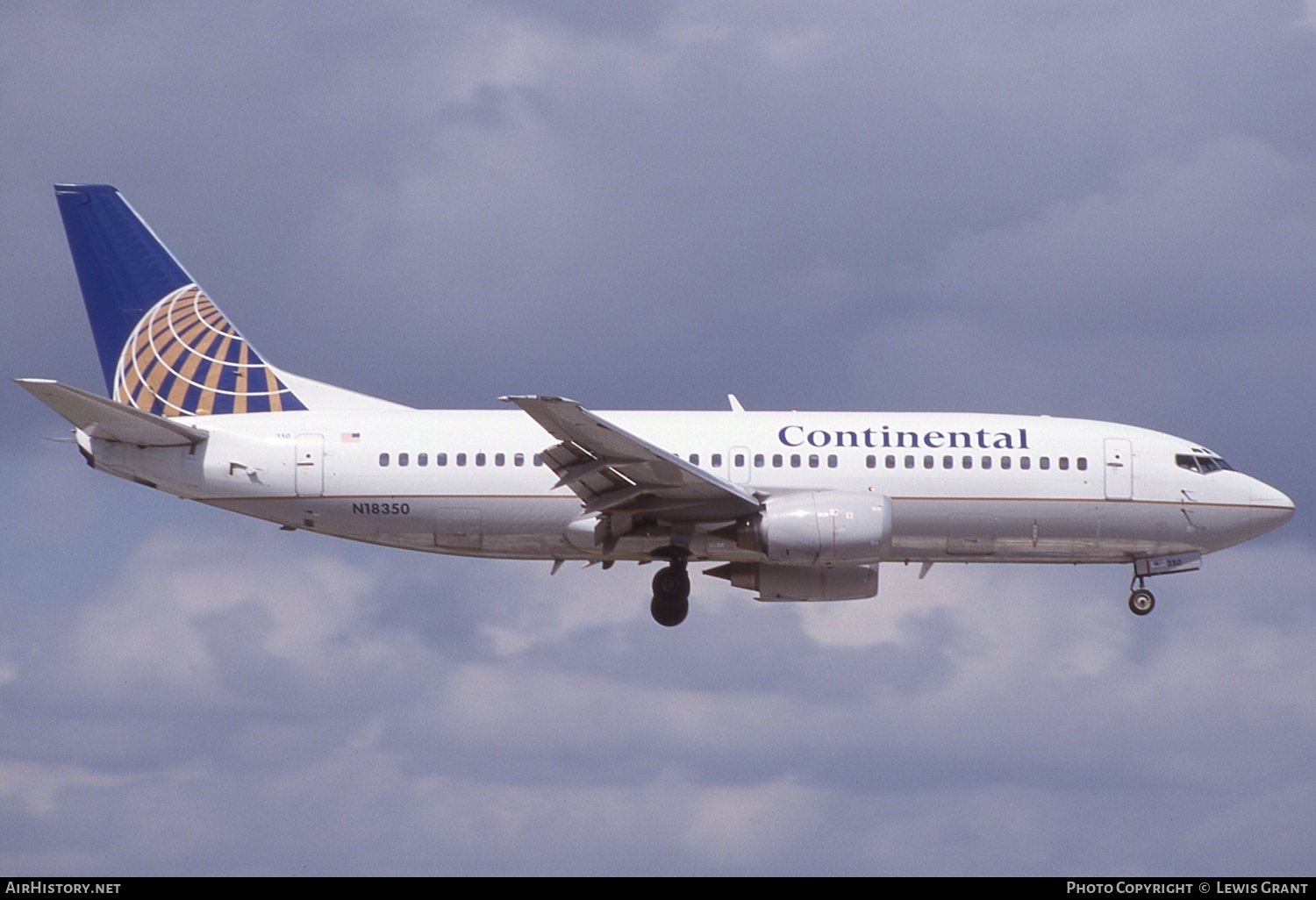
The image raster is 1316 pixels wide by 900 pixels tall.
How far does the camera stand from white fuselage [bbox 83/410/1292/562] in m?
35.1

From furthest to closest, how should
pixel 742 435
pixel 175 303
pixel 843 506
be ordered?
pixel 175 303 < pixel 742 435 < pixel 843 506

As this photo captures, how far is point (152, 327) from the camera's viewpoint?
127 feet

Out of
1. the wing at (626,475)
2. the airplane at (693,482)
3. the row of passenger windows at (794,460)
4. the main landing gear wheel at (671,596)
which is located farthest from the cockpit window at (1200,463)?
the main landing gear wheel at (671,596)

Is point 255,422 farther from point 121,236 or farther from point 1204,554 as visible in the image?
point 1204,554

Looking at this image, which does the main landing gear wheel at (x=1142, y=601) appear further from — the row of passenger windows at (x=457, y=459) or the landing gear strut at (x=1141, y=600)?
the row of passenger windows at (x=457, y=459)

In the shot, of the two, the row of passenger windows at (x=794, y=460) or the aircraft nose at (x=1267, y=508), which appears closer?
the row of passenger windows at (x=794, y=460)

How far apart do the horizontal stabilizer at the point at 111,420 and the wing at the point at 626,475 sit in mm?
7675

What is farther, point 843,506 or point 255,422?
point 255,422

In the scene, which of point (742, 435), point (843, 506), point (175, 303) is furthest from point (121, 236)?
point (843, 506)

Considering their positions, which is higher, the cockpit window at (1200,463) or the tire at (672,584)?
the cockpit window at (1200,463)

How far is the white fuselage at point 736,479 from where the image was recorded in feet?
115

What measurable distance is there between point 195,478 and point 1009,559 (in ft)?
57.8

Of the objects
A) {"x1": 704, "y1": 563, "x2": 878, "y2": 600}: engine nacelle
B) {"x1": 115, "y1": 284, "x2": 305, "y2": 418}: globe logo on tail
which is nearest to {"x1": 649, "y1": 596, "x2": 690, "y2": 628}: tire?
{"x1": 704, "y1": 563, "x2": 878, "y2": 600}: engine nacelle

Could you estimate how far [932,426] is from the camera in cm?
3653
